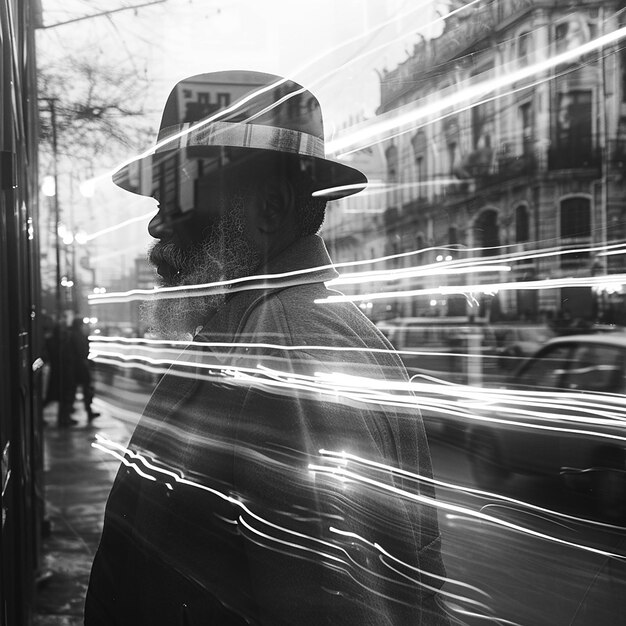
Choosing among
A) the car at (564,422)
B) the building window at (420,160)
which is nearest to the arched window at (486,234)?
the building window at (420,160)

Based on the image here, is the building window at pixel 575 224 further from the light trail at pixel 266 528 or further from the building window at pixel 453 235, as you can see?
the light trail at pixel 266 528

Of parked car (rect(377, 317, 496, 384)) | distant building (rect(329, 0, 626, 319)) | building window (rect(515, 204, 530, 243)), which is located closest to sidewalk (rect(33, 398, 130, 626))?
parked car (rect(377, 317, 496, 384))

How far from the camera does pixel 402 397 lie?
4.26 ft

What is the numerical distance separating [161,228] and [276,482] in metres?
0.59

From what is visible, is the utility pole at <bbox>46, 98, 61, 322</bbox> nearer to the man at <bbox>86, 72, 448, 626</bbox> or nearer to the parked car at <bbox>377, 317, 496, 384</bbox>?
the man at <bbox>86, 72, 448, 626</bbox>

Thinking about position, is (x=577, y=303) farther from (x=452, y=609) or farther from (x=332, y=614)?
(x=332, y=614)

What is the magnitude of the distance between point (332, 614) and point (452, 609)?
246 centimetres

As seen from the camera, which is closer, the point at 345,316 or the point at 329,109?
the point at 345,316

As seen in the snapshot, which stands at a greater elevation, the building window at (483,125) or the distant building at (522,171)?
the building window at (483,125)

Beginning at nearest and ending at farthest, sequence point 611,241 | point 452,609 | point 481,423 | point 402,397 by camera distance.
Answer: point 402,397, point 452,609, point 481,423, point 611,241

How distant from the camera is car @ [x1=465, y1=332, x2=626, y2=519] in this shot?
13.9 feet

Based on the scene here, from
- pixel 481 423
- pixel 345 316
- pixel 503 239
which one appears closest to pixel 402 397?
pixel 345 316

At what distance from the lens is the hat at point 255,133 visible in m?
1.27

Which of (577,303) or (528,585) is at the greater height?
(577,303)
